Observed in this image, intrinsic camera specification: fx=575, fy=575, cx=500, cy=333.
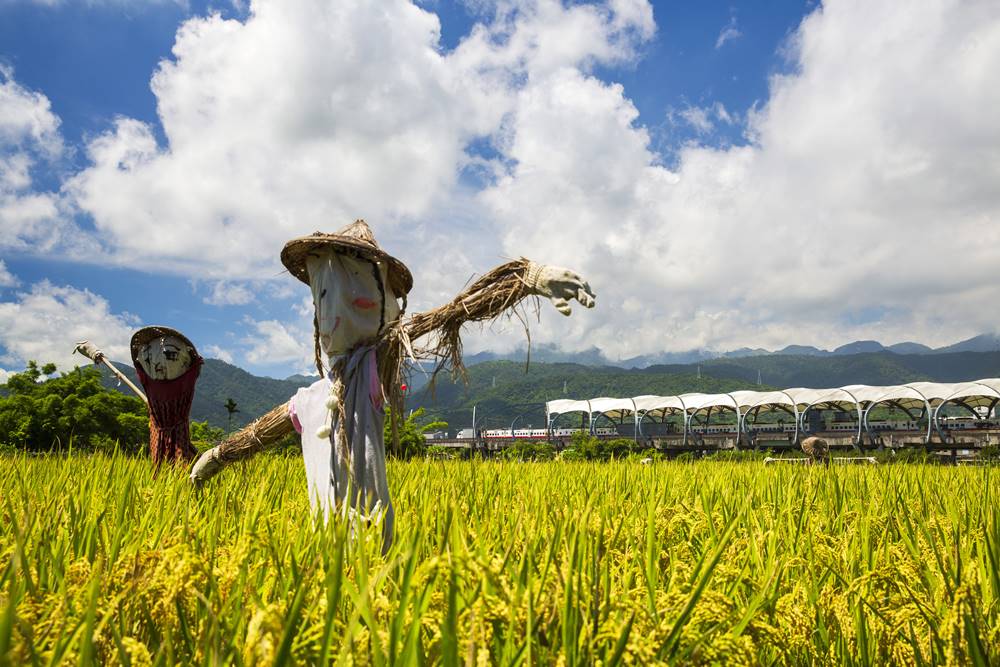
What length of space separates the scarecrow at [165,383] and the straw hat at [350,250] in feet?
5.58

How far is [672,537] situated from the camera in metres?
2.19

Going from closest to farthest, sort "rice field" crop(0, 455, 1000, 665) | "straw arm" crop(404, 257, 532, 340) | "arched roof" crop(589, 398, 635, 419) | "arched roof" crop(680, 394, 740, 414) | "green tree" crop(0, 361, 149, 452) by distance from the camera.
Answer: "rice field" crop(0, 455, 1000, 665) → "straw arm" crop(404, 257, 532, 340) → "green tree" crop(0, 361, 149, 452) → "arched roof" crop(680, 394, 740, 414) → "arched roof" crop(589, 398, 635, 419)

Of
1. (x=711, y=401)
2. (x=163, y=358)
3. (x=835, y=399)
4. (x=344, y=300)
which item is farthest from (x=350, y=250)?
(x=711, y=401)

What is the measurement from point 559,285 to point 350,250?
870 millimetres

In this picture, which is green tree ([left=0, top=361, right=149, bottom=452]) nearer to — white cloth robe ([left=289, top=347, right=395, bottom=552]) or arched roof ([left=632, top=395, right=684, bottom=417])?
white cloth robe ([left=289, top=347, right=395, bottom=552])

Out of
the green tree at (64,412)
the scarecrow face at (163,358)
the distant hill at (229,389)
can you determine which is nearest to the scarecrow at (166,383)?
the scarecrow face at (163,358)

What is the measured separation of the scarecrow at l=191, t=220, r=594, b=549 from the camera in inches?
82.4

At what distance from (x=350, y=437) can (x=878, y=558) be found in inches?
71.4

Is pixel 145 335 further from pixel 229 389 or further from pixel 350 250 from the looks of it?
pixel 229 389

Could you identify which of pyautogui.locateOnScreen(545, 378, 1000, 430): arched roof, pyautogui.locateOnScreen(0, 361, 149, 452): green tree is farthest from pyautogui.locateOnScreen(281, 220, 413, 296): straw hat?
pyautogui.locateOnScreen(545, 378, 1000, 430): arched roof

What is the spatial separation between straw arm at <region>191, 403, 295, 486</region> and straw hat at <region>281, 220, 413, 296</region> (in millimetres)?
645

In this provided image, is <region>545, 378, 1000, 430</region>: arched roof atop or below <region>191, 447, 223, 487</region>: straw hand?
below

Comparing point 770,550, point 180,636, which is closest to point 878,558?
point 770,550

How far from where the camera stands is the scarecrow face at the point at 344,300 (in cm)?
224
